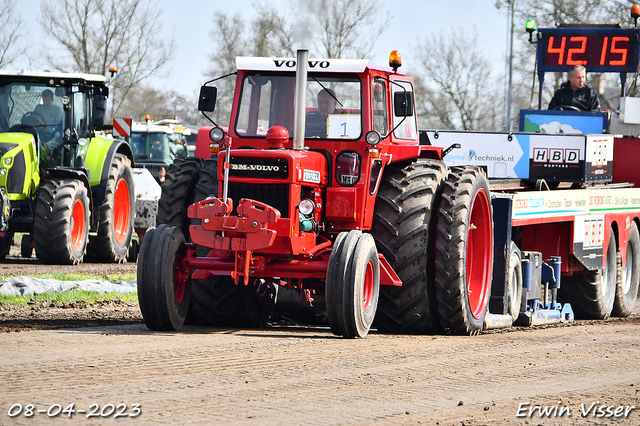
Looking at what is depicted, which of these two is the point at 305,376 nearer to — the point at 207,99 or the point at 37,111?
the point at 207,99

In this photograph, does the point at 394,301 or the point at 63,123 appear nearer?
the point at 394,301

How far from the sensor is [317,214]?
26.1 feet

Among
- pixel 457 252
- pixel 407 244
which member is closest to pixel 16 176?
pixel 407 244

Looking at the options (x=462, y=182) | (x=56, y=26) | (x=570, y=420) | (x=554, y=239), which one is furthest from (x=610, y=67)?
(x=56, y=26)

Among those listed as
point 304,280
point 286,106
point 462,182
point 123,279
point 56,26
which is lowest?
point 123,279

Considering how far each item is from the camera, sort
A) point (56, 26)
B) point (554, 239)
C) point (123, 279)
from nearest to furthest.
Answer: point (554, 239) → point (123, 279) → point (56, 26)

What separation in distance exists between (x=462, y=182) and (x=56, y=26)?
1027 inches

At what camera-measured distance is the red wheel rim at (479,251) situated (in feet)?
30.2

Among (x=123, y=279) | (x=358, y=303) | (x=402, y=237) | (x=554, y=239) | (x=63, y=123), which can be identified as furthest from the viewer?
(x=63, y=123)

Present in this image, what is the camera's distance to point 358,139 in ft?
26.3

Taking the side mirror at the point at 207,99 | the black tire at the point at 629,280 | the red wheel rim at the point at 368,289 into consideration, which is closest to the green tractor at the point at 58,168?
the side mirror at the point at 207,99

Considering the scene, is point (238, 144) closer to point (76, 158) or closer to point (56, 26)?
point (76, 158)

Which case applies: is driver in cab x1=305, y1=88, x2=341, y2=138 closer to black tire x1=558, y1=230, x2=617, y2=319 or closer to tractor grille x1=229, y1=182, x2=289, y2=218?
tractor grille x1=229, y1=182, x2=289, y2=218

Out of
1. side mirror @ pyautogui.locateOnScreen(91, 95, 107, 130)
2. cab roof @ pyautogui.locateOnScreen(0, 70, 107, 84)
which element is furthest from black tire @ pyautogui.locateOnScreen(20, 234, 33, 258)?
cab roof @ pyautogui.locateOnScreen(0, 70, 107, 84)
